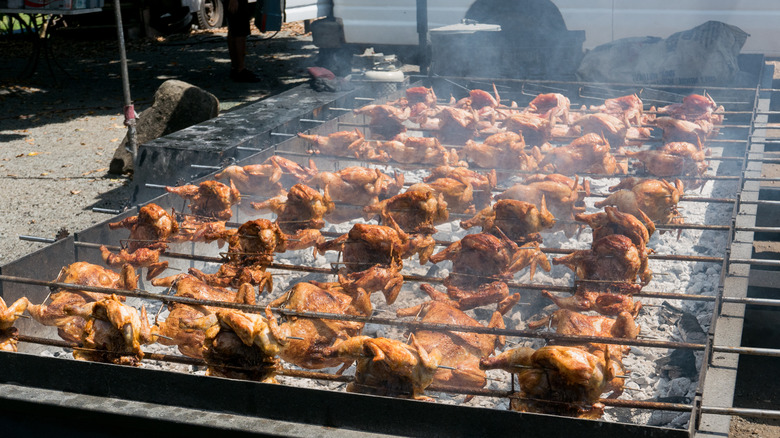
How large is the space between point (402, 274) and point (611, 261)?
1.12 m

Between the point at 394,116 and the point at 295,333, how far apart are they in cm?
391

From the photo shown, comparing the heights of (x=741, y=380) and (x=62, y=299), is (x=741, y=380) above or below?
below

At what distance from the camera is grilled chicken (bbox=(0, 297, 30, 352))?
330 centimetres

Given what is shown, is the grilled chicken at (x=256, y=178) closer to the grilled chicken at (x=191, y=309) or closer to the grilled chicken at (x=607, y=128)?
the grilled chicken at (x=191, y=309)

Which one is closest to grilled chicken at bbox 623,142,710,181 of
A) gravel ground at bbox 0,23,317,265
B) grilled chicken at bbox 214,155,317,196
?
grilled chicken at bbox 214,155,317,196

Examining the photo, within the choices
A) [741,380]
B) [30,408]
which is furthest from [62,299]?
[741,380]

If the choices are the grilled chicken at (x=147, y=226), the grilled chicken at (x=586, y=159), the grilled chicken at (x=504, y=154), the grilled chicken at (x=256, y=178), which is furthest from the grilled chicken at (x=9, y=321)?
the grilled chicken at (x=586, y=159)

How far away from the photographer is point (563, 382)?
2664 millimetres

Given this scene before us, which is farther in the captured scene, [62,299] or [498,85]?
[498,85]

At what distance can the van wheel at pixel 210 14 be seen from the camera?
19.5 meters

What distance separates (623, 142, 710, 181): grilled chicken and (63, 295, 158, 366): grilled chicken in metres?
4.02

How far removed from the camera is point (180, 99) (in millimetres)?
7578

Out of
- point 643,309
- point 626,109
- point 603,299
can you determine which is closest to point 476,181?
point 643,309

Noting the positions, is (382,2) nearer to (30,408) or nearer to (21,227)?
(21,227)
